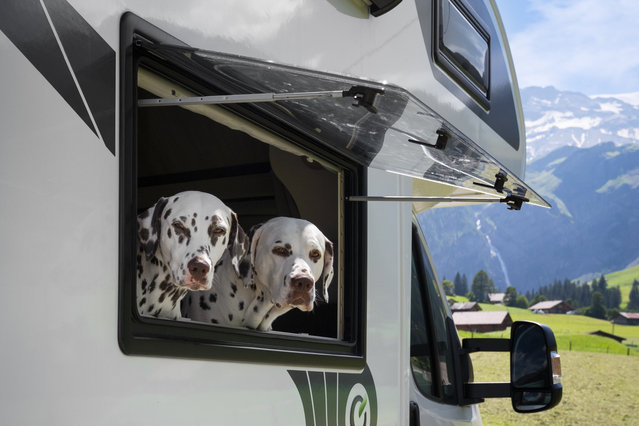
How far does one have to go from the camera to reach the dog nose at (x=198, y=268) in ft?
6.52

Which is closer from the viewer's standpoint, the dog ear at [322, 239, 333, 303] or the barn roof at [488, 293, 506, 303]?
the dog ear at [322, 239, 333, 303]

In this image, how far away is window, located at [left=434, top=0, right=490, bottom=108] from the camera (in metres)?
3.17

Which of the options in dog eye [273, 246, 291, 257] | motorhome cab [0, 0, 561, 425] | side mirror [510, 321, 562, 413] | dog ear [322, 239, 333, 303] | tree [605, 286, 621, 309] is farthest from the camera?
tree [605, 286, 621, 309]

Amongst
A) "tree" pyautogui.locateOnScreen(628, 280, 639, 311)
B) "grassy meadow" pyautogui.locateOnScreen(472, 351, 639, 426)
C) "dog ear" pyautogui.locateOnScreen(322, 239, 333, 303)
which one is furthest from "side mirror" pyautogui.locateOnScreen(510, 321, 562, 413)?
"tree" pyautogui.locateOnScreen(628, 280, 639, 311)

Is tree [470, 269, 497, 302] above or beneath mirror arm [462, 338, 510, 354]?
beneath

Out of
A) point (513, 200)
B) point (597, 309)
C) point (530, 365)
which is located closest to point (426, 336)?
point (530, 365)

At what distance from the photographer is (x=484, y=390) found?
12.1ft

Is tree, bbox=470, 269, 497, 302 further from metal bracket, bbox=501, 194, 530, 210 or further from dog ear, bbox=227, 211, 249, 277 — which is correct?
dog ear, bbox=227, 211, 249, 277

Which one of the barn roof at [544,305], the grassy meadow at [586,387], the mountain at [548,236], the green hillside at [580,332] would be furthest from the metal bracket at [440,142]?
the mountain at [548,236]

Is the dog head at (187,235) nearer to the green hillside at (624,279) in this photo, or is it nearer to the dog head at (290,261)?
the dog head at (290,261)

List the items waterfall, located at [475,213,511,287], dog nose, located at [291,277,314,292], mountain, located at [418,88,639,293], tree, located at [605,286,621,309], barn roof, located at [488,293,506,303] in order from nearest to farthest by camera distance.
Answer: dog nose, located at [291,277,314,292] → barn roof, located at [488,293,506,303] → tree, located at [605,286,621,309] → mountain, located at [418,88,639,293] → waterfall, located at [475,213,511,287]

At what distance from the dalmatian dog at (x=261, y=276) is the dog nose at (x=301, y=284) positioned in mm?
36

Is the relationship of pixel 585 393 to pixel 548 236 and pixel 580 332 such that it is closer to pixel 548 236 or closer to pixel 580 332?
pixel 580 332

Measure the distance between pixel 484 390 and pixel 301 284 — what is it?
162 centimetres
